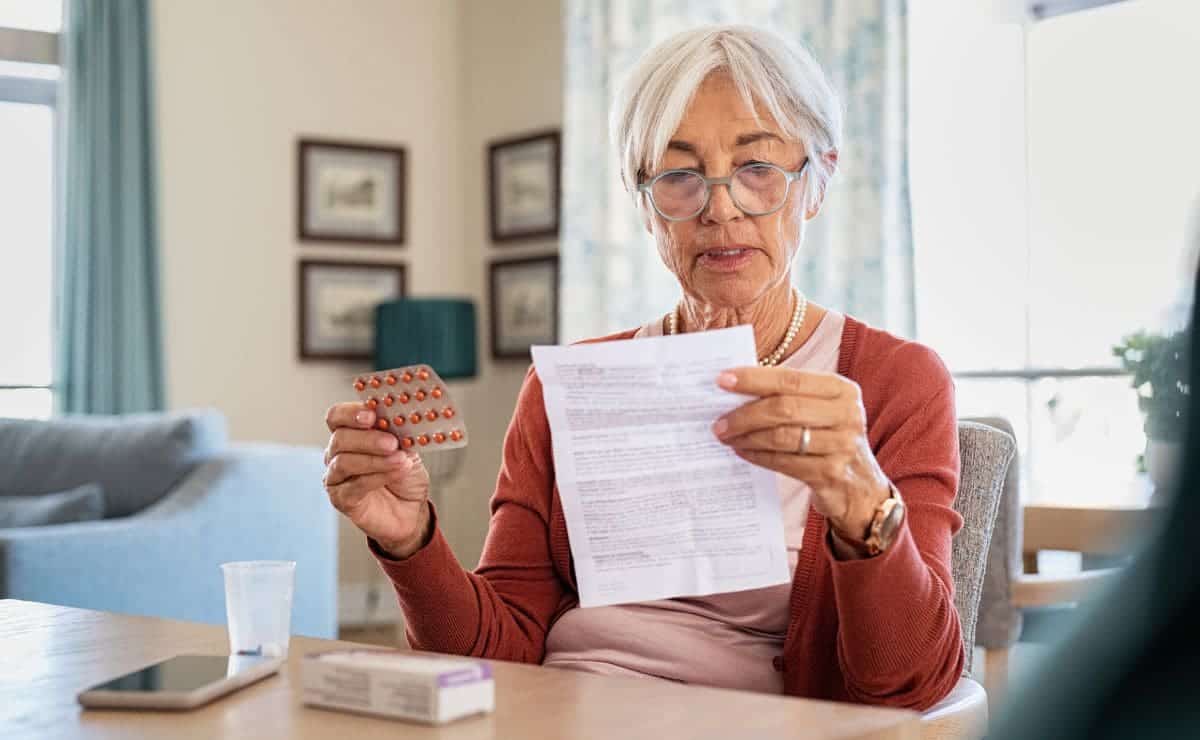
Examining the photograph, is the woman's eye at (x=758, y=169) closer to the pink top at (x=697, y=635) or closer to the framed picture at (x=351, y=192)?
the pink top at (x=697, y=635)

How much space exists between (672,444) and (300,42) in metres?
4.88

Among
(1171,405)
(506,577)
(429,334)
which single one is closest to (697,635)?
(506,577)

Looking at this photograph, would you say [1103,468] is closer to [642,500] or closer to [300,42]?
[642,500]

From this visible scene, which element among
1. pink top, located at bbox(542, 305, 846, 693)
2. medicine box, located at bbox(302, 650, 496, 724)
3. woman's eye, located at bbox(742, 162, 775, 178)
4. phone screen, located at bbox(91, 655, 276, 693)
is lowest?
pink top, located at bbox(542, 305, 846, 693)

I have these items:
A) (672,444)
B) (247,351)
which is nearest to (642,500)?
(672,444)

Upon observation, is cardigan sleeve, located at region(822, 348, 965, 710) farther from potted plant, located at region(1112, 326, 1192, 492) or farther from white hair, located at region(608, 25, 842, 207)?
potted plant, located at region(1112, 326, 1192, 492)

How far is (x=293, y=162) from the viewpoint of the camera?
18.7 feet

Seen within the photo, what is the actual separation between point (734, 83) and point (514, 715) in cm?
94

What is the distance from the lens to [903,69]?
412 cm

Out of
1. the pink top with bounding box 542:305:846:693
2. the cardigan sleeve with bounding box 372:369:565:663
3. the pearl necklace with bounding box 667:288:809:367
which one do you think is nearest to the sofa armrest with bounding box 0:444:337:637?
the cardigan sleeve with bounding box 372:369:565:663

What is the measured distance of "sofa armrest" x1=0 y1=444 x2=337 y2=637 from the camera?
3.29 meters

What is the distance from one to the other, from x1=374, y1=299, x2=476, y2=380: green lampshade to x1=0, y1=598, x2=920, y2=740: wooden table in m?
4.18

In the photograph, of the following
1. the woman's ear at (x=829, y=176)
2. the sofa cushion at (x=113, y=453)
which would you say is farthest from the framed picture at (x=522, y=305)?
the woman's ear at (x=829, y=176)

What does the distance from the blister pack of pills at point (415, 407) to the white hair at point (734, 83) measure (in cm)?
54
